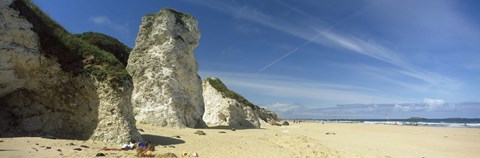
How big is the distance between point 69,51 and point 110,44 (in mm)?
20004

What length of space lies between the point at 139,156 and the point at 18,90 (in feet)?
17.1

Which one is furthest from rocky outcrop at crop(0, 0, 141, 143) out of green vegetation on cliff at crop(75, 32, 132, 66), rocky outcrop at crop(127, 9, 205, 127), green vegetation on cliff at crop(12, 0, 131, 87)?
green vegetation on cliff at crop(75, 32, 132, 66)

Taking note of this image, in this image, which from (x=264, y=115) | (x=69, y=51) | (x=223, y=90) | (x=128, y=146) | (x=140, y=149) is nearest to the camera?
(x=140, y=149)

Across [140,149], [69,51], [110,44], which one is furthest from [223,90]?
[140,149]

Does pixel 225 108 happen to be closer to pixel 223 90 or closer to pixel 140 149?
pixel 223 90

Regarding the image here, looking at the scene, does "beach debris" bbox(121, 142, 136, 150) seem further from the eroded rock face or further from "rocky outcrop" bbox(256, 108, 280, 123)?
"rocky outcrop" bbox(256, 108, 280, 123)

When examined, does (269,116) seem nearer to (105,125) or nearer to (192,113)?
(192,113)

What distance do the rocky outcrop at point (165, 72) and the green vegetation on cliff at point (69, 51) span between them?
28.4ft

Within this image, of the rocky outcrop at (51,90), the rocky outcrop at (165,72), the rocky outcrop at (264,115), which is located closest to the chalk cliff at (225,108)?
the rocky outcrop at (165,72)

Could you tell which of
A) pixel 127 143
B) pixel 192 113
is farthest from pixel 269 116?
pixel 127 143

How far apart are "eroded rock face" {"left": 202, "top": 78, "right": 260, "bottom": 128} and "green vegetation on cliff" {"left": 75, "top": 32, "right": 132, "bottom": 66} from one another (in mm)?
8569

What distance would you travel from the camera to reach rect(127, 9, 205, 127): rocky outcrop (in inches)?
859

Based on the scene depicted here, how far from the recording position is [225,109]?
31797 millimetres

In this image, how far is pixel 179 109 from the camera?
879 inches
